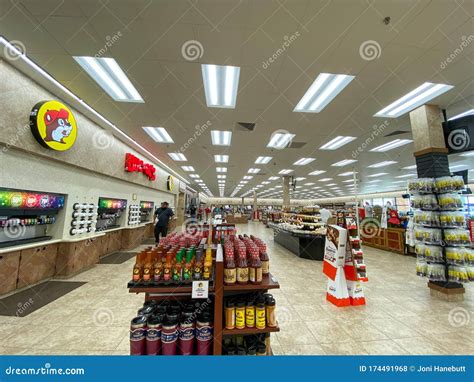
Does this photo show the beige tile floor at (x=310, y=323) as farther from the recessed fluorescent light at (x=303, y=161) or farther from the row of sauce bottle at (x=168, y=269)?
the recessed fluorescent light at (x=303, y=161)

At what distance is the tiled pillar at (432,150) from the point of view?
139 inches

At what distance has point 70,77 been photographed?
3.53 meters

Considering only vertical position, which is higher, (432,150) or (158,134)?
(158,134)

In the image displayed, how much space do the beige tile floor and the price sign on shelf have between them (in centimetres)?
128

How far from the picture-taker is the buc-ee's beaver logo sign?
3537mm

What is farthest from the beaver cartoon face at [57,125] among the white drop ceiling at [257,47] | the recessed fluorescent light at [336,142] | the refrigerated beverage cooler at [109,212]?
the recessed fluorescent light at [336,142]

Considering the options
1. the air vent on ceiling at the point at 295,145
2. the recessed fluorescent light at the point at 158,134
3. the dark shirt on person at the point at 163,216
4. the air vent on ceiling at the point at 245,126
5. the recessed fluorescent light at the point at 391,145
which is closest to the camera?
the air vent on ceiling at the point at 245,126

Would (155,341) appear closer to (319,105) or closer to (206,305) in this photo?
(206,305)

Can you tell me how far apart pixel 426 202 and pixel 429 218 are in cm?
31

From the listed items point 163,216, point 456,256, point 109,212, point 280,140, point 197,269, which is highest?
point 280,140

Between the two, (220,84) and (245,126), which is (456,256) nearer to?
(245,126)

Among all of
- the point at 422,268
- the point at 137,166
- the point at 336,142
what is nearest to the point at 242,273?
the point at 422,268

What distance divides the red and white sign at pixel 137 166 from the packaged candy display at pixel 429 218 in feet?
26.9

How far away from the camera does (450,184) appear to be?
357 cm
